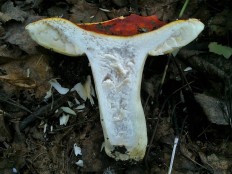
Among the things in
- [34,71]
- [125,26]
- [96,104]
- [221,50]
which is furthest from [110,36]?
[221,50]

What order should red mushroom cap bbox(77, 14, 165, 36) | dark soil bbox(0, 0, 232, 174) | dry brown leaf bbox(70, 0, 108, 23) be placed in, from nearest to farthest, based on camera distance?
red mushroom cap bbox(77, 14, 165, 36)
dark soil bbox(0, 0, 232, 174)
dry brown leaf bbox(70, 0, 108, 23)

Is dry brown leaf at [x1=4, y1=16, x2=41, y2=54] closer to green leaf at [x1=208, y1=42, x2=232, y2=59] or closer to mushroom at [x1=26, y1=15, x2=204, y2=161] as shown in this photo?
mushroom at [x1=26, y1=15, x2=204, y2=161]

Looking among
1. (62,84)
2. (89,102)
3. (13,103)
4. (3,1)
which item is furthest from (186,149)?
(3,1)

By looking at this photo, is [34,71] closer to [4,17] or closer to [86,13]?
[4,17]

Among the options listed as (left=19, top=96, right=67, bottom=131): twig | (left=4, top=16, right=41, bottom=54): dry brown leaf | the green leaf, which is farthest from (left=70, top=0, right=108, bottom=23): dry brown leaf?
the green leaf

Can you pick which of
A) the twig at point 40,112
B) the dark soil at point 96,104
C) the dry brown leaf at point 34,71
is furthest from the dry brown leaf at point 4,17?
the twig at point 40,112

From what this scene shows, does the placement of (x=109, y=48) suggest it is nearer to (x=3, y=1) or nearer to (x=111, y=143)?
(x=111, y=143)
